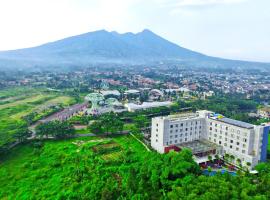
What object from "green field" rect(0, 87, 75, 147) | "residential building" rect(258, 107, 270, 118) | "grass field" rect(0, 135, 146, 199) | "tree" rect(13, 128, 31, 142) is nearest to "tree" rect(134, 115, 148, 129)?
"grass field" rect(0, 135, 146, 199)

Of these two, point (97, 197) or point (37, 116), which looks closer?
point (97, 197)

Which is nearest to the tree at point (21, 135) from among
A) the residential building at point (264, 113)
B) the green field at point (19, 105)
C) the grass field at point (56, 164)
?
the green field at point (19, 105)

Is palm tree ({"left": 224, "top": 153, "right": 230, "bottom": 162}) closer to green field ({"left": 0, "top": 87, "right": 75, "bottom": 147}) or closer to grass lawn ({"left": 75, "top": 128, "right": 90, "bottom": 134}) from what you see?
grass lawn ({"left": 75, "top": 128, "right": 90, "bottom": 134})

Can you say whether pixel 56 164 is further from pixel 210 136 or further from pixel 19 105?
pixel 19 105

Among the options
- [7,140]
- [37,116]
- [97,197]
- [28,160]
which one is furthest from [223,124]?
[37,116]

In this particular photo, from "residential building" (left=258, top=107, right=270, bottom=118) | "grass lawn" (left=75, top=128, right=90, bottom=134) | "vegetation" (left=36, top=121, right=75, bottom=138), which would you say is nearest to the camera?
"vegetation" (left=36, top=121, right=75, bottom=138)

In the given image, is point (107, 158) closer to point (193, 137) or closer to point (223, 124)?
point (193, 137)
